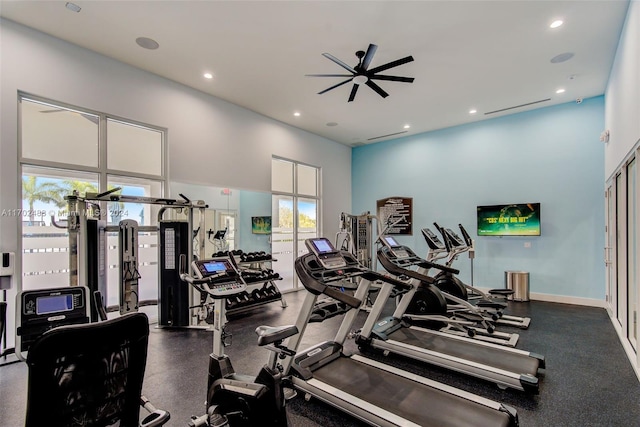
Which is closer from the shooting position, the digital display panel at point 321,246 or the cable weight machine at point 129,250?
the digital display panel at point 321,246

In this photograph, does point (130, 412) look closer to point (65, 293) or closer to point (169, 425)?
point (169, 425)

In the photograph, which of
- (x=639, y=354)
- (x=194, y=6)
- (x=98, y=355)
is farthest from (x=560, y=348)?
(x=194, y=6)

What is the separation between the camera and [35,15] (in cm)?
383

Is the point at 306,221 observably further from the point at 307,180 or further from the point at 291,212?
the point at 307,180

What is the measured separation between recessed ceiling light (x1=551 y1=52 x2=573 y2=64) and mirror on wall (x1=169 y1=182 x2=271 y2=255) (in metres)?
5.74

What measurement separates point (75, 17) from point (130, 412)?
458 cm

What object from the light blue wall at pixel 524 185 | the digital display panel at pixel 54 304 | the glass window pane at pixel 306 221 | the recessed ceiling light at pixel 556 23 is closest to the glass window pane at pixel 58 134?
the digital display panel at pixel 54 304

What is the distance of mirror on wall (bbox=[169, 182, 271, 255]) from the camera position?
6129 mm

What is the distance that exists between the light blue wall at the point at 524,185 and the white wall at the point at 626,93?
1.38 meters

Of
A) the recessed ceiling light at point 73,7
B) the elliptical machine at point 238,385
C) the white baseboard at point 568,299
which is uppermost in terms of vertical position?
the recessed ceiling light at point 73,7

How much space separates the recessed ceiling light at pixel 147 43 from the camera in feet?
14.2

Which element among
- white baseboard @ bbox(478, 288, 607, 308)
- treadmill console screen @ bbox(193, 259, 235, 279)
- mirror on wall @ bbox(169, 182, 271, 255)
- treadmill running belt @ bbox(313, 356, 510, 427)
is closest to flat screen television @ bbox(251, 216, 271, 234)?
mirror on wall @ bbox(169, 182, 271, 255)

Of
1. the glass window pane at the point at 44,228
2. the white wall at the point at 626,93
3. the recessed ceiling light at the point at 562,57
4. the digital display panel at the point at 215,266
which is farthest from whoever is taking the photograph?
Answer: the recessed ceiling light at the point at 562,57

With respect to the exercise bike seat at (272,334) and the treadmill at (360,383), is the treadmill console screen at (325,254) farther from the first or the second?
the exercise bike seat at (272,334)
